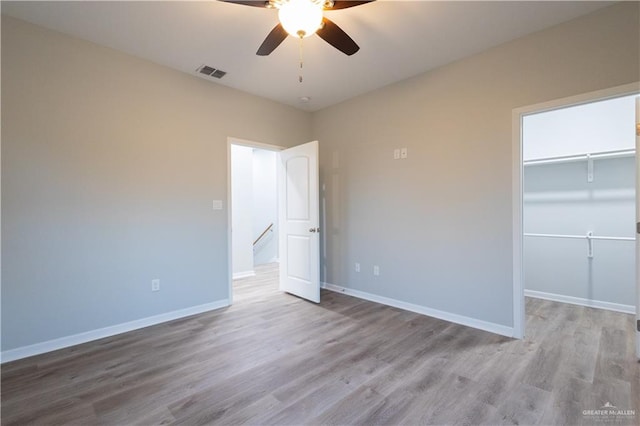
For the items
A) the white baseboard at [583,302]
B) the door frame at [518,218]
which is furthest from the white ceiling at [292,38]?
the white baseboard at [583,302]

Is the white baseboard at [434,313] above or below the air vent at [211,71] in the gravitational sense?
below

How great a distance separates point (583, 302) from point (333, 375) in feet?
11.1

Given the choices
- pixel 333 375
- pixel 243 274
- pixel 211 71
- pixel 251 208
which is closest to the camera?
pixel 333 375

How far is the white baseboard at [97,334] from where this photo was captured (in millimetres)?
2381

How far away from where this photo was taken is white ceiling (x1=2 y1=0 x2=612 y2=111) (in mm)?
2256

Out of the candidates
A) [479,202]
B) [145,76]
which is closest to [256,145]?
[145,76]

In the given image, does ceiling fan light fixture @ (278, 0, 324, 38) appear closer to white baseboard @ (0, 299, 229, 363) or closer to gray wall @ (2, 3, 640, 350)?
gray wall @ (2, 3, 640, 350)

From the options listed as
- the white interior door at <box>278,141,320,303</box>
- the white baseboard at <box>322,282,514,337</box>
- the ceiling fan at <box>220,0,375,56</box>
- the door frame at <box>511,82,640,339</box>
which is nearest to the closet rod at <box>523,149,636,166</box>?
the door frame at <box>511,82,640,339</box>

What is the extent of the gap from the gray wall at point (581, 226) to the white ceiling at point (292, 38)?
6.76 feet

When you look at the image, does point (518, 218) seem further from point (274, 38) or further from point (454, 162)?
point (274, 38)

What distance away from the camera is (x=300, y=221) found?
401cm

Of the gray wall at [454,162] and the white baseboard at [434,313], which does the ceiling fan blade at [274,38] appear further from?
the white baseboard at [434,313]

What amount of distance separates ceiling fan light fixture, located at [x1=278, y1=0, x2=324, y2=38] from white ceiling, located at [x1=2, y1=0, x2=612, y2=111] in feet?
1.78

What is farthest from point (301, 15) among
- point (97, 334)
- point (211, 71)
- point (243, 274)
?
point (243, 274)
